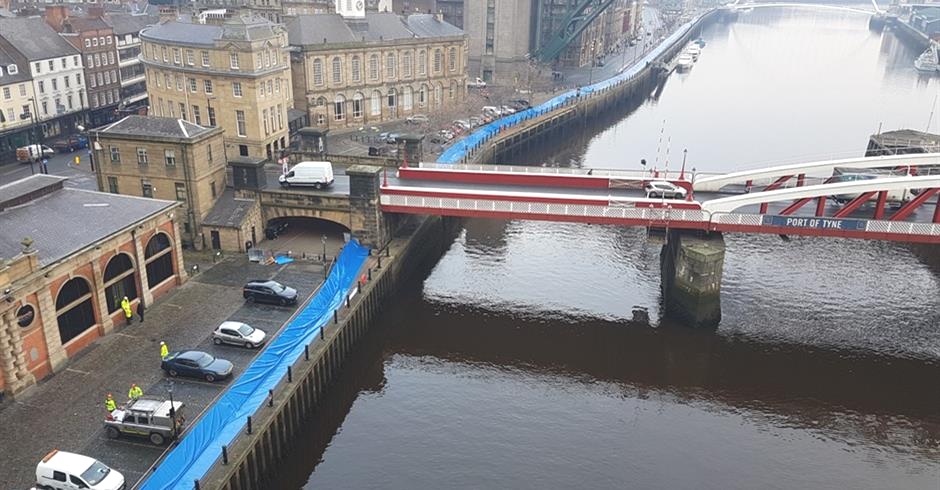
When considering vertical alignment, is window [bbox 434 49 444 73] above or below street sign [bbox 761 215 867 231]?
above

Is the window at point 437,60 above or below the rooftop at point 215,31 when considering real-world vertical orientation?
below

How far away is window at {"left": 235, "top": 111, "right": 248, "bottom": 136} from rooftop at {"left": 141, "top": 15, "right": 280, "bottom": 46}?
26.8 ft

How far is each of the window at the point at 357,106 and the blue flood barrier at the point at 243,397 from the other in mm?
56070

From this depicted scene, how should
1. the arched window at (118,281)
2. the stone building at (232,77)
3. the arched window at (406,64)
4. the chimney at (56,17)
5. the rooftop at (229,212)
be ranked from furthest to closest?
the arched window at (406,64) < the chimney at (56,17) < the stone building at (232,77) < the rooftop at (229,212) < the arched window at (118,281)

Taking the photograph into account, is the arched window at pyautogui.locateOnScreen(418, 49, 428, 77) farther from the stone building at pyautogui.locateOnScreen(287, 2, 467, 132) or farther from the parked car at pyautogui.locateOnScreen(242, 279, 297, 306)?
the parked car at pyautogui.locateOnScreen(242, 279, 297, 306)

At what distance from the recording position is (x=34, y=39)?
94875 millimetres

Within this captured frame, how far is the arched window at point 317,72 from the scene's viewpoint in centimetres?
9929

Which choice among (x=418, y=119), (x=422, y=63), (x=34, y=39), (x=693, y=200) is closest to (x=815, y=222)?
(x=693, y=200)

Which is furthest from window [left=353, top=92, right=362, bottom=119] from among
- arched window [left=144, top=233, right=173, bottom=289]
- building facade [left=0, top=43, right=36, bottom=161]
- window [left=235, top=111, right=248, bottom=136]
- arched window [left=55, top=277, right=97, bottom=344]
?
arched window [left=55, top=277, right=97, bottom=344]

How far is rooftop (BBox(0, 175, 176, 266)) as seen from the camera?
42094mm

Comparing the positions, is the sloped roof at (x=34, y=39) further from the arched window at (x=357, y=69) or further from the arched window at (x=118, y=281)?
the arched window at (x=118, y=281)

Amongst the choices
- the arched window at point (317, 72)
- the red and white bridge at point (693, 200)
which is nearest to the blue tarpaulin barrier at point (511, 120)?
the arched window at point (317, 72)

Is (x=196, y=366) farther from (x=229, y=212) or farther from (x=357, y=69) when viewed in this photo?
(x=357, y=69)

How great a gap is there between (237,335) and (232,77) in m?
43.0
